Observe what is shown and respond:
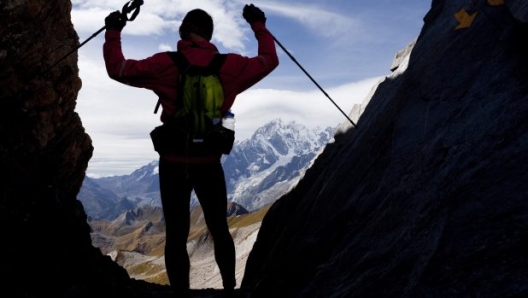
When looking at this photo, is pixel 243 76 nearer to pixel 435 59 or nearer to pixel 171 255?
pixel 171 255

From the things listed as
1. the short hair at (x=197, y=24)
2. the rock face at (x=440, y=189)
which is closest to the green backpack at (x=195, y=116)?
the short hair at (x=197, y=24)

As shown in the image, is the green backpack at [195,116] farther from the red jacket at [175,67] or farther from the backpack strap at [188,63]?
the red jacket at [175,67]

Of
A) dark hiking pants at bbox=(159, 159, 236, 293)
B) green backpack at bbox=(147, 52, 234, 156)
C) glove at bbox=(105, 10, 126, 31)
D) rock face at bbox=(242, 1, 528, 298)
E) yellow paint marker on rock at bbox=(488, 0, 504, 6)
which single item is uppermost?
glove at bbox=(105, 10, 126, 31)

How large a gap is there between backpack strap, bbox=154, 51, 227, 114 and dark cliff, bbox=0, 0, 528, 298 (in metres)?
4.56

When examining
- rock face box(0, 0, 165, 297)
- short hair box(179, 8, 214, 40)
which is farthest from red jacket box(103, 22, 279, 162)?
rock face box(0, 0, 165, 297)

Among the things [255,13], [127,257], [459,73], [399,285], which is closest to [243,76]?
[255,13]

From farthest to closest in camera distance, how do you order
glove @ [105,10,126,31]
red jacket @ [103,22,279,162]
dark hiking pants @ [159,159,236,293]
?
1. dark hiking pants @ [159,159,236,293]
2. glove @ [105,10,126,31]
3. red jacket @ [103,22,279,162]

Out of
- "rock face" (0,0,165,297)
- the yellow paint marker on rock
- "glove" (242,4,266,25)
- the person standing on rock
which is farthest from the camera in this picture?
"rock face" (0,0,165,297)

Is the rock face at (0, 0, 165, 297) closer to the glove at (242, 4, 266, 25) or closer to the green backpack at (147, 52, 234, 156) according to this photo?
the green backpack at (147, 52, 234, 156)

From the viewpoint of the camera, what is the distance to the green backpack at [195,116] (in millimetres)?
7410

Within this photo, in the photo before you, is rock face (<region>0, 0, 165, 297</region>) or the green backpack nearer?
the green backpack

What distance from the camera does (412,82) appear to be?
12.0m

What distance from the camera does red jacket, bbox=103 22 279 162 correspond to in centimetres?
725

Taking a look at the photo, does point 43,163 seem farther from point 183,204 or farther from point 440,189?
point 440,189
